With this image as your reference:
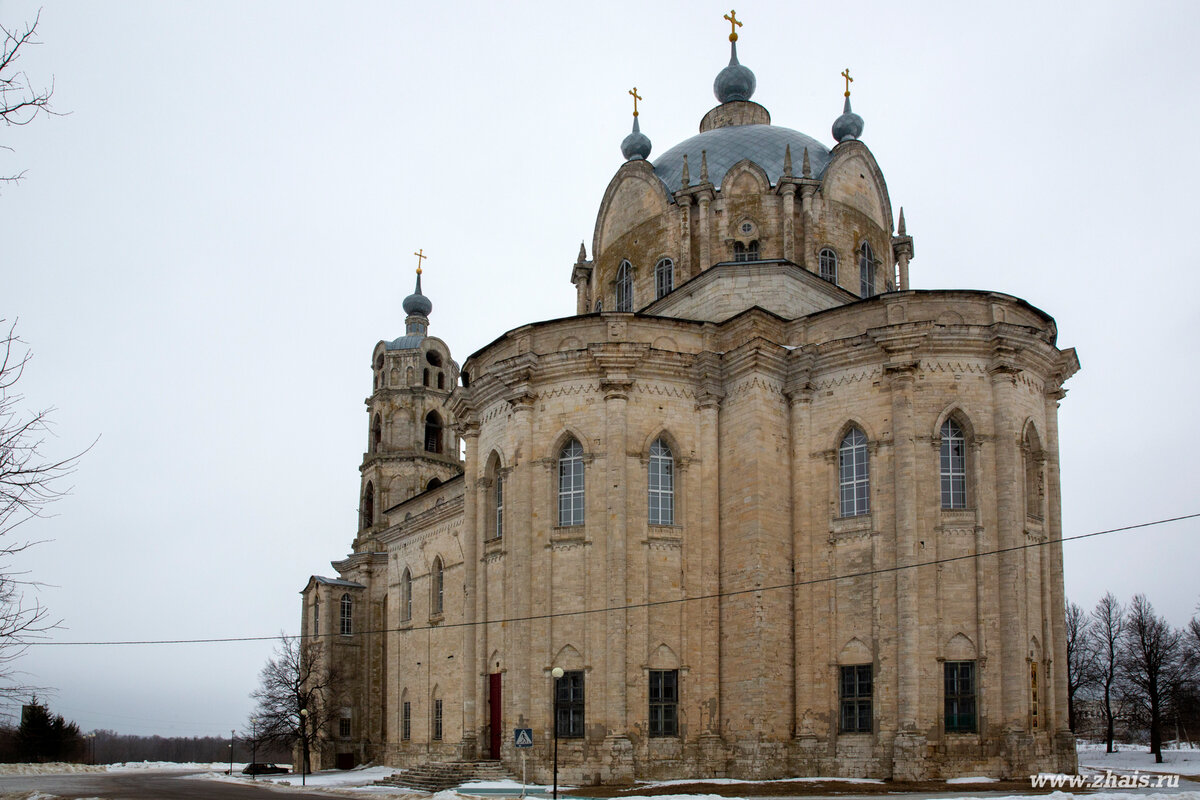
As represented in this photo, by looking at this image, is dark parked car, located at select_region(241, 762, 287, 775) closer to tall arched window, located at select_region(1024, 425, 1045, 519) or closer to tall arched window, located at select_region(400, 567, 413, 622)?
tall arched window, located at select_region(400, 567, 413, 622)

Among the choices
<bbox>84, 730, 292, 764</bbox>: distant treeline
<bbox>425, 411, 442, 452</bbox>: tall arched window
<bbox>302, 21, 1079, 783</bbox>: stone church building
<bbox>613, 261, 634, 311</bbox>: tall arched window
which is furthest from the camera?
<bbox>84, 730, 292, 764</bbox>: distant treeline

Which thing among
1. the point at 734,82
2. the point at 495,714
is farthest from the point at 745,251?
the point at 495,714

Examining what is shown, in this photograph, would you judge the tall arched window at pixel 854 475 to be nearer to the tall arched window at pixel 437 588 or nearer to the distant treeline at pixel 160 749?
the tall arched window at pixel 437 588

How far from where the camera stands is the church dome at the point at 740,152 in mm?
36531

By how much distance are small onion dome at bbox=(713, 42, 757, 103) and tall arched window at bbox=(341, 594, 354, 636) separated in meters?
27.5

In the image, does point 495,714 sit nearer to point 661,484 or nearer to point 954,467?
point 661,484

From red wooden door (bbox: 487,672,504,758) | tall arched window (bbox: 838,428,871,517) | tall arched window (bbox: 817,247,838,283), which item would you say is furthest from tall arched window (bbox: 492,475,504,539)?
tall arched window (bbox: 817,247,838,283)

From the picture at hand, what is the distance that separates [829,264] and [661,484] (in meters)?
10.7

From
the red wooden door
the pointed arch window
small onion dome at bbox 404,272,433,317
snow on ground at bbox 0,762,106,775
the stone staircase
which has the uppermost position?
small onion dome at bbox 404,272,433,317

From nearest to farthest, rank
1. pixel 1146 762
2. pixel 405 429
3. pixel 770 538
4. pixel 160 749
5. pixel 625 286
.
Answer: pixel 770 538 < pixel 625 286 < pixel 1146 762 < pixel 405 429 < pixel 160 749

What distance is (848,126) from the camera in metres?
38.5

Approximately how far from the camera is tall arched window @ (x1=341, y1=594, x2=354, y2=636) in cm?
4997

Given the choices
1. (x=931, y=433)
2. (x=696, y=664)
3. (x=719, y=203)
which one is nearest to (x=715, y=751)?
(x=696, y=664)

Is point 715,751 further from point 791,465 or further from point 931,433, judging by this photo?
point 931,433
